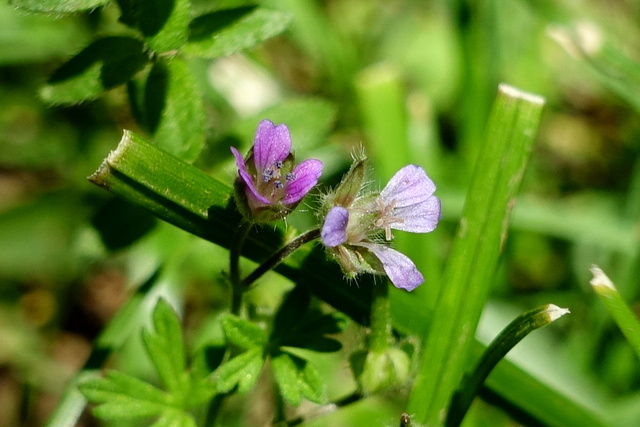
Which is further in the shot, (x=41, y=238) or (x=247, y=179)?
(x=41, y=238)

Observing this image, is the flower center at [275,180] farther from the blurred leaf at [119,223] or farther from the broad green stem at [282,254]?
the blurred leaf at [119,223]

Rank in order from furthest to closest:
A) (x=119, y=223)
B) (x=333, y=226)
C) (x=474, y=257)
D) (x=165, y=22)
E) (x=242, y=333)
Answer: (x=119, y=223), (x=474, y=257), (x=165, y=22), (x=242, y=333), (x=333, y=226)

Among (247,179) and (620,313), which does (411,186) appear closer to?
(247,179)

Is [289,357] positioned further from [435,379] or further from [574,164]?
[574,164]

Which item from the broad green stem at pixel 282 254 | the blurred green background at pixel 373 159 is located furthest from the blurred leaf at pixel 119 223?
the broad green stem at pixel 282 254

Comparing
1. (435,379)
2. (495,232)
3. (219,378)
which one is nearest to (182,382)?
(219,378)

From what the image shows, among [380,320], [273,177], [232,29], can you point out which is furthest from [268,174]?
[232,29]
